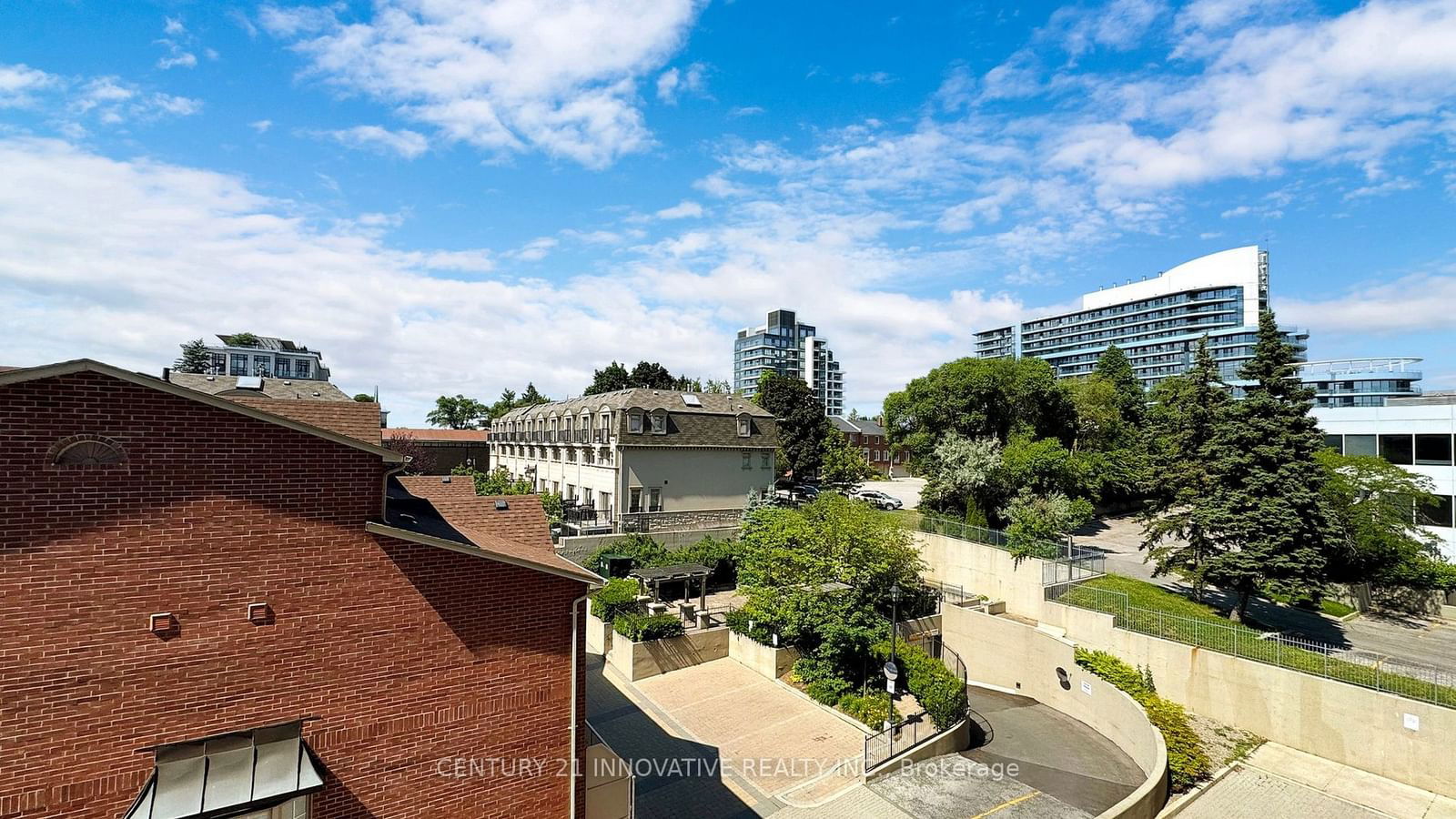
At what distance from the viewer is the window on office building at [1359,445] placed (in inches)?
1374

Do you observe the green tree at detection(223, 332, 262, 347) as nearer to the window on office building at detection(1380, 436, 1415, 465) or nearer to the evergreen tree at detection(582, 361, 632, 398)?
the evergreen tree at detection(582, 361, 632, 398)

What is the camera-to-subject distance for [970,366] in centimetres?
4497

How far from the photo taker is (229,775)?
762cm

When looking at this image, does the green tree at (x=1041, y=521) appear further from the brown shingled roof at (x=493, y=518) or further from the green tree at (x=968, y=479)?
the brown shingled roof at (x=493, y=518)

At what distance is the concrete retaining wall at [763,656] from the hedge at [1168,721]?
10.2 metres

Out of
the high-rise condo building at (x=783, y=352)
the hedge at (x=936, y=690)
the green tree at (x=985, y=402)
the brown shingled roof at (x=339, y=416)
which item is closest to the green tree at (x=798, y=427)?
the green tree at (x=985, y=402)

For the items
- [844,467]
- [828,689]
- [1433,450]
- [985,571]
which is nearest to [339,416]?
[828,689]

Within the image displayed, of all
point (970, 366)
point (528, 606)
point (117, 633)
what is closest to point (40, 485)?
point (117, 633)

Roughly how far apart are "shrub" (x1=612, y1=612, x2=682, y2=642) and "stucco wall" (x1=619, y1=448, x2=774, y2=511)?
13.3 m

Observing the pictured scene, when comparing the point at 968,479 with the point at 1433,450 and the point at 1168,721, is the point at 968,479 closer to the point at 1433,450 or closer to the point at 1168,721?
the point at 1168,721

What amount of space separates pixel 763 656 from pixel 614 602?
598 cm

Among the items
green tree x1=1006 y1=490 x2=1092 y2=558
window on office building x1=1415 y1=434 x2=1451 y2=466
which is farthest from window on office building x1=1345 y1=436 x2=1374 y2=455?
green tree x1=1006 y1=490 x2=1092 y2=558

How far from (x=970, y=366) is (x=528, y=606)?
41233mm

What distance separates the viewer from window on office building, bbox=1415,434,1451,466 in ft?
103
